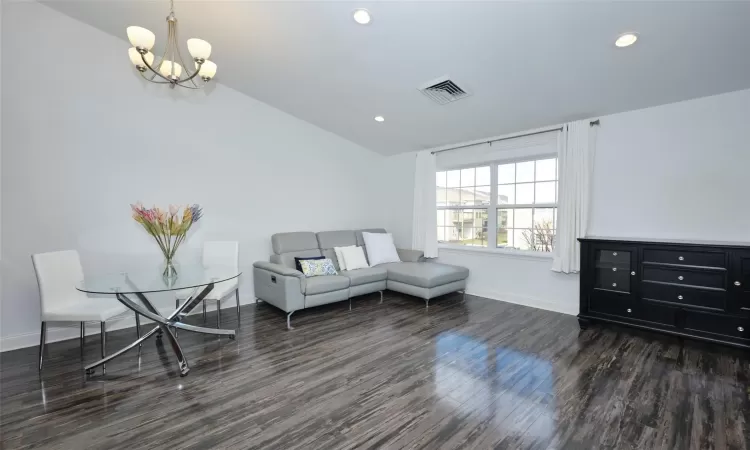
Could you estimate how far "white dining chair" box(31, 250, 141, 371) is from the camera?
8.15 feet

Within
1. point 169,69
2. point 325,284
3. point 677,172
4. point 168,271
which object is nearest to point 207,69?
point 169,69

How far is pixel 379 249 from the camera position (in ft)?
16.5

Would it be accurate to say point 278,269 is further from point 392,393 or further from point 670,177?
point 670,177

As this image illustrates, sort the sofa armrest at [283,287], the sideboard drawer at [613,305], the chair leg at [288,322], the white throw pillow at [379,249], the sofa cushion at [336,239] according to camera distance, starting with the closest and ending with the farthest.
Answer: the sideboard drawer at [613,305]
the chair leg at [288,322]
the sofa armrest at [283,287]
the sofa cushion at [336,239]
the white throw pillow at [379,249]

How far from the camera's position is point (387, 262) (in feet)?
16.4

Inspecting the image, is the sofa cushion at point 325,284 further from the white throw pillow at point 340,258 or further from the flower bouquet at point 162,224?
the flower bouquet at point 162,224

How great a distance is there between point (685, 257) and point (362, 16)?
3557mm

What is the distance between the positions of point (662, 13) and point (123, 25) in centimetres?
460

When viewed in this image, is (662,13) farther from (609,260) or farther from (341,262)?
(341,262)

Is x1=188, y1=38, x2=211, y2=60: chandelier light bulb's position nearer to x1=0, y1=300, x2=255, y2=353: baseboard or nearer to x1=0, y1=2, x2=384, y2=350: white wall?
x1=0, y1=2, x2=384, y2=350: white wall

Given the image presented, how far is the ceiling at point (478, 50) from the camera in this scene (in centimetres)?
229

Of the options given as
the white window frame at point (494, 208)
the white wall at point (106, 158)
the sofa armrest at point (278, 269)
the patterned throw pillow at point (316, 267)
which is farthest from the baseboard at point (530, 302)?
the white wall at point (106, 158)

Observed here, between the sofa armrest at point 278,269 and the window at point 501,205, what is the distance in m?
2.69

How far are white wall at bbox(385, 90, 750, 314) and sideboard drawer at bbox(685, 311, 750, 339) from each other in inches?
29.9
